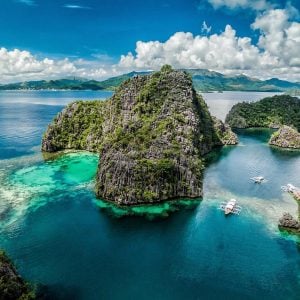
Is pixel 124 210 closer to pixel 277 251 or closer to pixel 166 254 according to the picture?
pixel 166 254

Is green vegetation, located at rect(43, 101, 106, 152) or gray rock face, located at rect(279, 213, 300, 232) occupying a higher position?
green vegetation, located at rect(43, 101, 106, 152)

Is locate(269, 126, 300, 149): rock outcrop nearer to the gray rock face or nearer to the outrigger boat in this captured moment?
the outrigger boat

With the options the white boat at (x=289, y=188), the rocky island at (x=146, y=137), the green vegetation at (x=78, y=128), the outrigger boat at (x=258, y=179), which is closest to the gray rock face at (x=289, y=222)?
the rocky island at (x=146, y=137)

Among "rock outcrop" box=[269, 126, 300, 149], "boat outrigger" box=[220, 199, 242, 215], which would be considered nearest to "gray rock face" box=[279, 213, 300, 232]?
"boat outrigger" box=[220, 199, 242, 215]

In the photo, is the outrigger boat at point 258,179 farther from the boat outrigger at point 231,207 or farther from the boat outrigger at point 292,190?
the boat outrigger at point 231,207

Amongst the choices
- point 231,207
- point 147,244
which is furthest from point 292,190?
point 147,244
